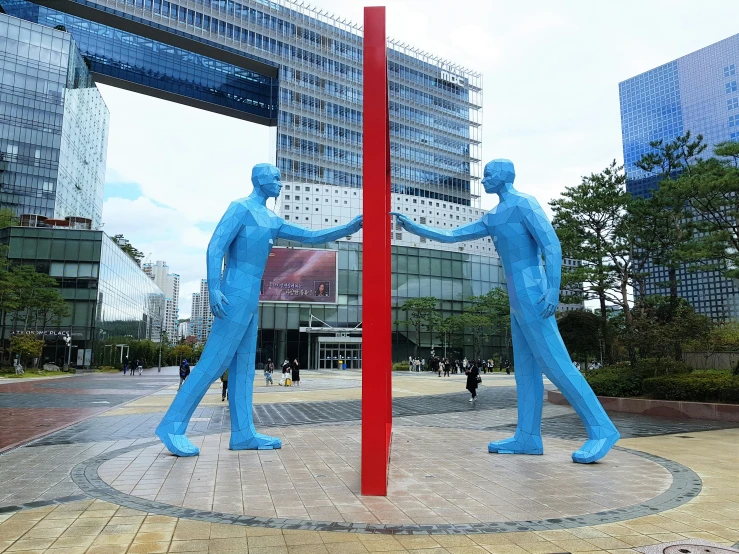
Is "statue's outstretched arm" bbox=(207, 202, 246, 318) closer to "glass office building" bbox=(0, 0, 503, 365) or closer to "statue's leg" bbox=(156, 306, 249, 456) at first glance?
"statue's leg" bbox=(156, 306, 249, 456)

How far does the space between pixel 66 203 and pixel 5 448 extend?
6007cm

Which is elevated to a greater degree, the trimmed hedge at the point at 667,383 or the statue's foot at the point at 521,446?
the trimmed hedge at the point at 667,383

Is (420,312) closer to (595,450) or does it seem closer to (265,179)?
(265,179)

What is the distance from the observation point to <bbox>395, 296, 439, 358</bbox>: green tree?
49219mm

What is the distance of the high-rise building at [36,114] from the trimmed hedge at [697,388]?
5320 centimetres

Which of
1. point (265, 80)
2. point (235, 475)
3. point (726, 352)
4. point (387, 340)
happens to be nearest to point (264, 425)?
point (235, 475)

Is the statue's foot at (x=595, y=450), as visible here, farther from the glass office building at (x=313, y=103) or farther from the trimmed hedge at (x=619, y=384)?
the glass office building at (x=313, y=103)

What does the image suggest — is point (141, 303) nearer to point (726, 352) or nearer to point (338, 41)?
point (338, 41)

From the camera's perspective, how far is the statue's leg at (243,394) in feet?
25.8

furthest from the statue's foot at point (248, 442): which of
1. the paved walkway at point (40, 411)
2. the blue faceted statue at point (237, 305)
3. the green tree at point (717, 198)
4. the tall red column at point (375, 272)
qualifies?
the green tree at point (717, 198)

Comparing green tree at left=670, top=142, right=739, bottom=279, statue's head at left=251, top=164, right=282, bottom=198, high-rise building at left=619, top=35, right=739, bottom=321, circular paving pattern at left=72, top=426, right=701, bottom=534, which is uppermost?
high-rise building at left=619, top=35, right=739, bottom=321

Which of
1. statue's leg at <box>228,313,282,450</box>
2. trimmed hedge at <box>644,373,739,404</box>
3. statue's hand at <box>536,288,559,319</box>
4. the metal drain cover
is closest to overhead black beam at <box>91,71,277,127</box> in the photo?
trimmed hedge at <box>644,373,739,404</box>

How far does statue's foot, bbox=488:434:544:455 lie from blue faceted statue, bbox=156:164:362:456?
336cm

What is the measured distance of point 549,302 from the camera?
23.7 feet
